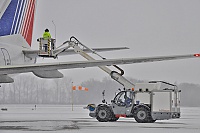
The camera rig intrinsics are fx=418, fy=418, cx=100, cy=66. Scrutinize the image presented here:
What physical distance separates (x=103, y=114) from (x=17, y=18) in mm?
9076

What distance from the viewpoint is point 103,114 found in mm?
22266

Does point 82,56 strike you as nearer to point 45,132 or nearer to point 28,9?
point 28,9

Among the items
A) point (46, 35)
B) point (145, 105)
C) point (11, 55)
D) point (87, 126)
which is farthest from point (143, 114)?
point (11, 55)

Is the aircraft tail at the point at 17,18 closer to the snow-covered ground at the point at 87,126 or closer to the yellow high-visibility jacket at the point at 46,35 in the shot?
the yellow high-visibility jacket at the point at 46,35

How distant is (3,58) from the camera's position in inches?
861

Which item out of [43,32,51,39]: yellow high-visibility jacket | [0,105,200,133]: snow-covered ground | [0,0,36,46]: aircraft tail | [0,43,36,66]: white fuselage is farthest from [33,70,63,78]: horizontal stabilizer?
[0,0,36,46]: aircraft tail

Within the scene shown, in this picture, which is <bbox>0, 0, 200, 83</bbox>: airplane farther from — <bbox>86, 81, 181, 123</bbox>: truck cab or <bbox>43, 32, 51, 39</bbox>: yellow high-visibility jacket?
<bbox>86, 81, 181, 123</bbox>: truck cab

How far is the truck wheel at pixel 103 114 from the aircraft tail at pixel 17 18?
25.4 ft

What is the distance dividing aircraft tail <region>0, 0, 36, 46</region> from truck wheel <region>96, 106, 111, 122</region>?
775 cm

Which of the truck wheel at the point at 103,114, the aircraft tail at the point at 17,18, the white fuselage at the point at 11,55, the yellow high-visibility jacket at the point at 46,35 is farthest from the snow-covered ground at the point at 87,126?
the aircraft tail at the point at 17,18

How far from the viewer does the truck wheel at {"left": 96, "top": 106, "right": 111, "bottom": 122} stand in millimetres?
22203

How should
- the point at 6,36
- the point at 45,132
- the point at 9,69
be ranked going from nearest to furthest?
the point at 45,132, the point at 9,69, the point at 6,36

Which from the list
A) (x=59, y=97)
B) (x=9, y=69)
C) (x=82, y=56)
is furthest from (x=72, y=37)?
(x=59, y=97)

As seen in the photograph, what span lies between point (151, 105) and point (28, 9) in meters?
11.8
